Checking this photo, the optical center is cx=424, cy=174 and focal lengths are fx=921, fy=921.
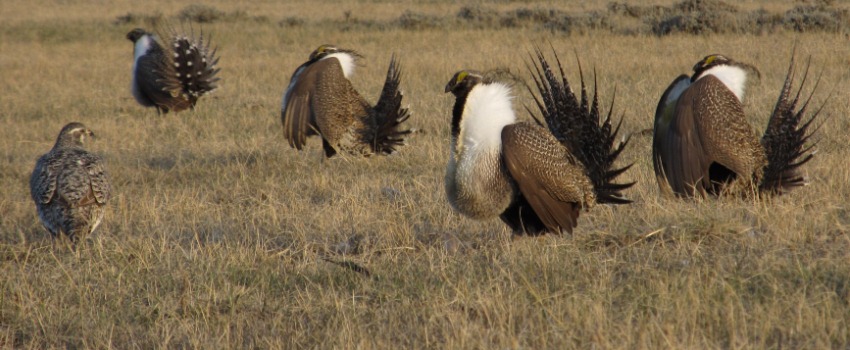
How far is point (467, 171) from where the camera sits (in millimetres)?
3736

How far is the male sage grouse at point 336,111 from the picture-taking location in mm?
6250

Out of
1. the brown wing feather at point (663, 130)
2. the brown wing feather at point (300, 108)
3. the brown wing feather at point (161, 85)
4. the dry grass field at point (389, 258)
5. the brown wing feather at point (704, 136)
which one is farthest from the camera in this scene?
the brown wing feather at point (161, 85)

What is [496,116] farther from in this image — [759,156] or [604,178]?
[759,156]

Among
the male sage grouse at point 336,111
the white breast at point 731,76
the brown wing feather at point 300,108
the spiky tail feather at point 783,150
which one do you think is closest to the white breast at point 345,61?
the male sage grouse at point 336,111

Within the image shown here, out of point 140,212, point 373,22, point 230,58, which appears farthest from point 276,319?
point 373,22

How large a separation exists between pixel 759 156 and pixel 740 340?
7.20ft

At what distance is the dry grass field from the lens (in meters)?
2.95

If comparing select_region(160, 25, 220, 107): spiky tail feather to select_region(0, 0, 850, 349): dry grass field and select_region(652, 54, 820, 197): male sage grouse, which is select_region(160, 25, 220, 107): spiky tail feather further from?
select_region(652, 54, 820, 197): male sage grouse

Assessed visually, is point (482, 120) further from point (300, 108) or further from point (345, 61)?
point (345, 61)

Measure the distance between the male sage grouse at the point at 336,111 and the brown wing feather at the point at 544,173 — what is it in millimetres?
2591

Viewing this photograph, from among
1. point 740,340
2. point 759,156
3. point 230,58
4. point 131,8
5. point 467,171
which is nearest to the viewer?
point 740,340

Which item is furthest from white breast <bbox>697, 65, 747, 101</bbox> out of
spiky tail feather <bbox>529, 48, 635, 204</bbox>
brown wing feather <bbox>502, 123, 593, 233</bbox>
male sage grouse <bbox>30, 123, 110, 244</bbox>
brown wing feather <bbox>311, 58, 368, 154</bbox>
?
male sage grouse <bbox>30, 123, 110, 244</bbox>

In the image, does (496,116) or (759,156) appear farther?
(759,156)

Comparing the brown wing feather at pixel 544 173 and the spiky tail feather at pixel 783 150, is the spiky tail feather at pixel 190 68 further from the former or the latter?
the spiky tail feather at pixel 783 150
